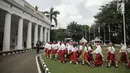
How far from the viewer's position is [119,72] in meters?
11.3

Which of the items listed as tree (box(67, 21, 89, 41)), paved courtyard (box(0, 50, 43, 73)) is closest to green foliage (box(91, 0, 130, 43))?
tree (box(67, 21, 89, 41))

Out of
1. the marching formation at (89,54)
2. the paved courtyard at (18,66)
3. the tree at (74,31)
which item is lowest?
the paved courtyard at (18,66)

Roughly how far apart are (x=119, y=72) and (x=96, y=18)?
58796 mm

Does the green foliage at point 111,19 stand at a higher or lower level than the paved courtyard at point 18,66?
higher

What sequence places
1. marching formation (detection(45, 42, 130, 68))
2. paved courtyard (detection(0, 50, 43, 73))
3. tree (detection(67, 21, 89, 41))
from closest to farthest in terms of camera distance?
paved courtyard (detection(0, 50, 43, 73)) < marching formation (detection(45, 42, 130, 68)) < tree (detection(67, 21, 89, 41))

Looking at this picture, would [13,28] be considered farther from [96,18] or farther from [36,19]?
[96,18]

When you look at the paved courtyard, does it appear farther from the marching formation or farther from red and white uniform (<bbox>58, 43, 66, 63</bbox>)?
the marching formation

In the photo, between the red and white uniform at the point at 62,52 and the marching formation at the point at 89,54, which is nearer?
the marching formation at the point at 89,54

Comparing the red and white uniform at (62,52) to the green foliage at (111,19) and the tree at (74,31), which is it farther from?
the tree at (74,31)

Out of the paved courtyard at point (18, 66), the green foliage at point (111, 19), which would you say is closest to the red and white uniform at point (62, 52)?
the paved courtyard at point (18, 66)

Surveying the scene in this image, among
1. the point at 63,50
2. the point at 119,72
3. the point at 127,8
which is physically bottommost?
the point at 119,72

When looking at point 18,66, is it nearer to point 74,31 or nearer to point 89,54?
point 89,54

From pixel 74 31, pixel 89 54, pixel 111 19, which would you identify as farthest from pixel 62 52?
pixel 74 31

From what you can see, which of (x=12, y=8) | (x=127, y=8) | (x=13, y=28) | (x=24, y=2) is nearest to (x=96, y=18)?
(x=127, y=8)
